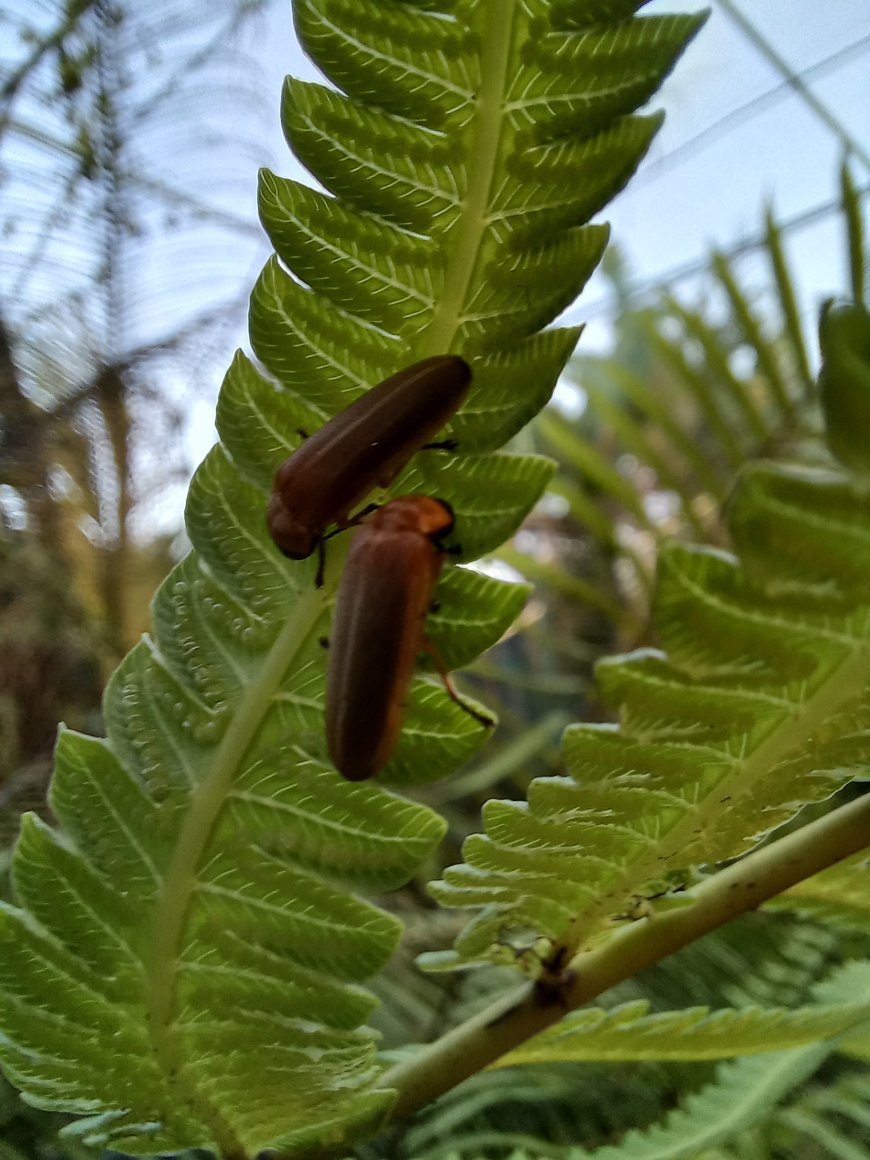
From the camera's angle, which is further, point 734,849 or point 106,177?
point 106,177

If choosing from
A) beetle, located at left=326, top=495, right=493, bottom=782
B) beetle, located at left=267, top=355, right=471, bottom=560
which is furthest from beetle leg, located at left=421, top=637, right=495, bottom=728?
beetle, located at left=267, top=355, right=471, bottom=560

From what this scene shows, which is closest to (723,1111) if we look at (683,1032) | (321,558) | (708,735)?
(683,1032)

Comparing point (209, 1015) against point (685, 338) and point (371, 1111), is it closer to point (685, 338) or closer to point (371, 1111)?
point (371, 1111)

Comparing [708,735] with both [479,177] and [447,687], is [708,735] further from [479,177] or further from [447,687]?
[479,177]

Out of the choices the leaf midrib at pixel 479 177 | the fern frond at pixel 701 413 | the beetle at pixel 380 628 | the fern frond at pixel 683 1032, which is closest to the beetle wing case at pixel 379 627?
the beetle at pixel 380 628

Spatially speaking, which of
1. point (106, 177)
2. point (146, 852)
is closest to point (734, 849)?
point (146, 852)

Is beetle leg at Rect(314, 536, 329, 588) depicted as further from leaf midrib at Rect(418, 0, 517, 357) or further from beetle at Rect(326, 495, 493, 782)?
leaf midrib at Rect(418, 0, 517, 357)

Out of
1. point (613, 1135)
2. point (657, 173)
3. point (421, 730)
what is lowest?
point (613, 1135)
